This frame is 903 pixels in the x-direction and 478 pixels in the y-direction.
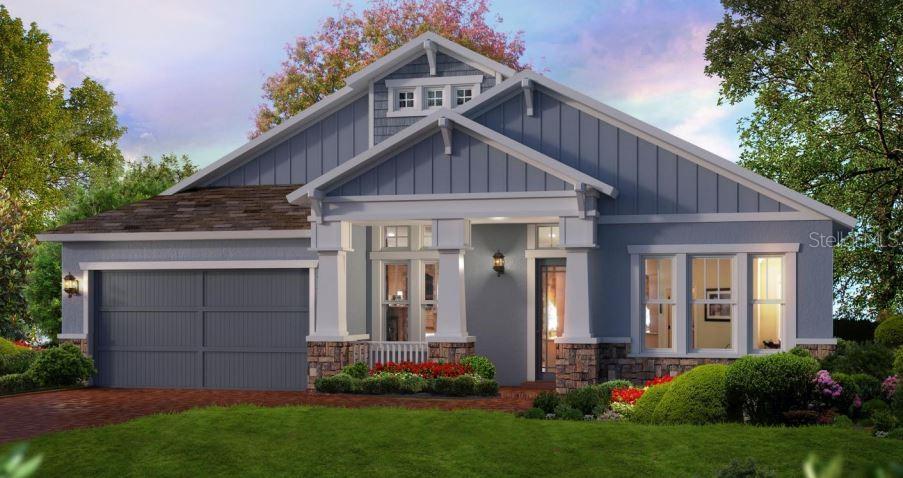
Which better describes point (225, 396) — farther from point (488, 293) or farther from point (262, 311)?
point (488, 293)

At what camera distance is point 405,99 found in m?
20.8

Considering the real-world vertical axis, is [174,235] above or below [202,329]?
above

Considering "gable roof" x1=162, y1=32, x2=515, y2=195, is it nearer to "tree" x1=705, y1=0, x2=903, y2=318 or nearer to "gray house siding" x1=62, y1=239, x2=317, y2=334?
"gray house siding" x1=62, y1=239, x2=317, y2=334

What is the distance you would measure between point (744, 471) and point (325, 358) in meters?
9.66

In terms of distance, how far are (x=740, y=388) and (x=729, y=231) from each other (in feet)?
16.4

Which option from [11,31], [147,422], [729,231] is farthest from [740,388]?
[11,31]

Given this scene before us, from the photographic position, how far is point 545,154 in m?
17.7

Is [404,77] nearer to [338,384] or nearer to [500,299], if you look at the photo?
[500,299]

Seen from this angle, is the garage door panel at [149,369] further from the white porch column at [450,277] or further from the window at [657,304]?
the window at [657,304]

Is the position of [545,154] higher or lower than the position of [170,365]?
higher

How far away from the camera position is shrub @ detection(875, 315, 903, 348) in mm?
21000

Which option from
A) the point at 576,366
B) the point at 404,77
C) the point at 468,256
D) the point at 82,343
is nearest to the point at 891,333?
the point at 576,366

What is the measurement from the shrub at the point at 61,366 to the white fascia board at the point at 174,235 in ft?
6.78

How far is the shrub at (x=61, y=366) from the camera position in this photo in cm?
1831
